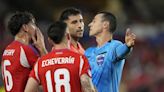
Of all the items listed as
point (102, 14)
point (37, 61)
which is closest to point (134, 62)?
point (102, 14)

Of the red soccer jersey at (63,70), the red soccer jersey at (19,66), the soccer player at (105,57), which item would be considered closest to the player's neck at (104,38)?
the soccer player at (105,57)

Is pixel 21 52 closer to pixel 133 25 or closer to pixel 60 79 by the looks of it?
pixel 60 79

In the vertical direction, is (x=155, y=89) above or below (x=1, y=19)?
below

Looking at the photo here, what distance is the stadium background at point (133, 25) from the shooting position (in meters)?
21.1

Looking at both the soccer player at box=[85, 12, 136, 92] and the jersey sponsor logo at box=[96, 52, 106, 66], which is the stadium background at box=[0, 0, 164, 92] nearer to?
the soccer player at box=[85, 12, 136, 92]

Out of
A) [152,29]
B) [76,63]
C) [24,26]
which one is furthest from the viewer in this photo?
[152,29]

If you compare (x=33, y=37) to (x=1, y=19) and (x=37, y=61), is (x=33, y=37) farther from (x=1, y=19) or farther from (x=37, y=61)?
(x=1, y=19)

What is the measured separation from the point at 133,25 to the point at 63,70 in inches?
619

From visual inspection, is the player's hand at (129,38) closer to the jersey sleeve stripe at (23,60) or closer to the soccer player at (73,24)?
the soccer player at (73,24)

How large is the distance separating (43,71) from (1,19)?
1464 cm

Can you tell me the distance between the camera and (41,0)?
25844 millimetres

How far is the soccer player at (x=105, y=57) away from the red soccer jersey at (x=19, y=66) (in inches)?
38.4

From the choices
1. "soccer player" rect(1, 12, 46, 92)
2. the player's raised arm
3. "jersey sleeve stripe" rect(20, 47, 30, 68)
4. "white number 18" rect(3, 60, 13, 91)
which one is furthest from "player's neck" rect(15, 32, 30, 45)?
the player's raised arm

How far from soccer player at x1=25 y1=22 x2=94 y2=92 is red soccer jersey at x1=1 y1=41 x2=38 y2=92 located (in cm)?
61
